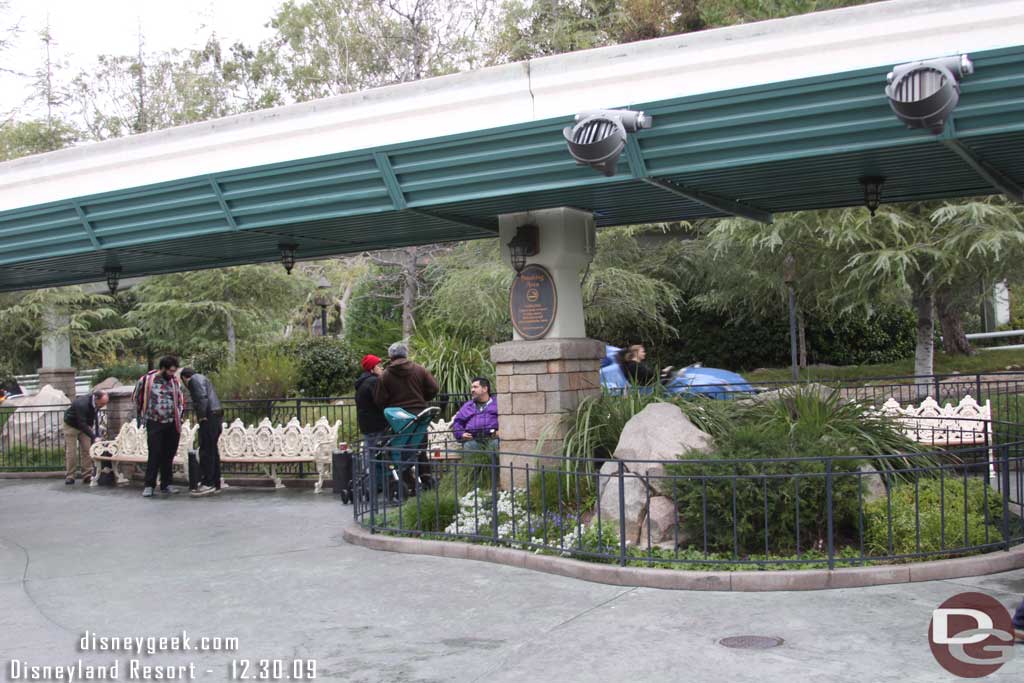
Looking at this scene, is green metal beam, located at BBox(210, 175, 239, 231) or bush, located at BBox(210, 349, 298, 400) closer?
green metal beam, located at BBox(210, 175, 239, 231)

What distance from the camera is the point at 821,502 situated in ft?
26.5

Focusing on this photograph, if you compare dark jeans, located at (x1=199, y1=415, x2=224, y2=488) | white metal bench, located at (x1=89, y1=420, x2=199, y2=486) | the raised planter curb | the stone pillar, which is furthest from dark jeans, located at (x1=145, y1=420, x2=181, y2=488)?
the stone pillar

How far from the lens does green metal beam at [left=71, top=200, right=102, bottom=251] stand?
12.6m

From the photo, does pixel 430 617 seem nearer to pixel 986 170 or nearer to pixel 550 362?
pixel 550 362

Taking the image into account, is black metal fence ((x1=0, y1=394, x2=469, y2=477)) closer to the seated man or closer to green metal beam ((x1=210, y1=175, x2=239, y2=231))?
the seated man

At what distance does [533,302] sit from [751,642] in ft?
17.8

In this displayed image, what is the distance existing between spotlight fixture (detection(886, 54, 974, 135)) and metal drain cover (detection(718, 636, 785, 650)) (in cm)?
380

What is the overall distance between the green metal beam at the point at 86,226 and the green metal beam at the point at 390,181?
14.6 feet

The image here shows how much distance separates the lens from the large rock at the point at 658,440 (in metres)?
8.65

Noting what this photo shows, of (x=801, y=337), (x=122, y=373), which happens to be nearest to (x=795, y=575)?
(x=801, y=337)

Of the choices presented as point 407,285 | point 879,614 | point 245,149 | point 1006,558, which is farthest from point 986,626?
point 407,285

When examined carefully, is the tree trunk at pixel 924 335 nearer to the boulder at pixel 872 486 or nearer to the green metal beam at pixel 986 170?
the green metal beam at pixel 986 170

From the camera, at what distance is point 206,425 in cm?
1377

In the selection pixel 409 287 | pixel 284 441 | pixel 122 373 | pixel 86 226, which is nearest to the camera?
pixel 86 226
